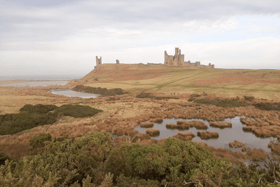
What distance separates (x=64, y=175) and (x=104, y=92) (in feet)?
169

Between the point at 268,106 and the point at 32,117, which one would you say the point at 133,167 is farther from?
the point at 268,106

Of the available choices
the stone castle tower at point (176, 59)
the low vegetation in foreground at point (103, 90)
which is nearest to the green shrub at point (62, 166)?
the low vegetation in foreground at point (103, 90)

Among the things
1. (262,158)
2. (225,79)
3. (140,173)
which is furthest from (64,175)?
(225,79)

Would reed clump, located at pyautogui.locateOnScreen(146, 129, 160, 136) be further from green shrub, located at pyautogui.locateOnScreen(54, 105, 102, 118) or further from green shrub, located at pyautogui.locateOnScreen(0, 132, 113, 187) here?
green shrub, located at pyautogui.locateOnScreen(54, 105, 102, 118)

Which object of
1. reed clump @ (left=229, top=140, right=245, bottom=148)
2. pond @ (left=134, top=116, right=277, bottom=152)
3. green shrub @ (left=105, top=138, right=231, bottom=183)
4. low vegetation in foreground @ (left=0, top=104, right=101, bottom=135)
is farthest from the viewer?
low vegetation in foreground @ (left=0, top=104, right=101, bottom=135)

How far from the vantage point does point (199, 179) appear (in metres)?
6.43

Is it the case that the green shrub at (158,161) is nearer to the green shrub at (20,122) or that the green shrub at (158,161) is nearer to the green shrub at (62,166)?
the green shrub at (62,166)

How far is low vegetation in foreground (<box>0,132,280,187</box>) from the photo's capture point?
21.7 feet

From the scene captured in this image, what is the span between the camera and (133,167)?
27.3ft

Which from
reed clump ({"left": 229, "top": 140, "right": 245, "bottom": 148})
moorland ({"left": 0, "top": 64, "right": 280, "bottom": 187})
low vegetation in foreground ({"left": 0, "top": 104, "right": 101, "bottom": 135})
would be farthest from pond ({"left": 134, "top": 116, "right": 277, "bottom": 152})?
low vegetation in foreground ({"left": 0, "top": 104, "right": 101, "bottom": 135})

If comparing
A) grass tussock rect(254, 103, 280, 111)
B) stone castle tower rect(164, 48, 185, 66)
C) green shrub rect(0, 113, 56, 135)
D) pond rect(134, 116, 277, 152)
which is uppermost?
stone castle tower rect(164, 48, 185, 66)

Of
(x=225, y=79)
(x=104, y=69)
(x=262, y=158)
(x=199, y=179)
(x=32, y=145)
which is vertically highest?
(x=104, y=69)

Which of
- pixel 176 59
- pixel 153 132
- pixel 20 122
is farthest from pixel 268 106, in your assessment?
pixel 176 59

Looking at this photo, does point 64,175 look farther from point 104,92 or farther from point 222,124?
point 104,92
